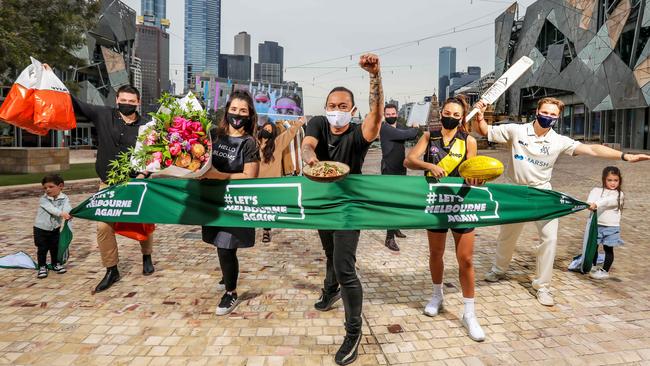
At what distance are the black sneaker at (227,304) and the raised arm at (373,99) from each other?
212 cm

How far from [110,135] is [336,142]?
283 centimetres

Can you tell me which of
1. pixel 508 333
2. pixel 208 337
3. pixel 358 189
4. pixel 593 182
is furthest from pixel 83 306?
pixel 593 182

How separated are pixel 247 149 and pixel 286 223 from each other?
84cm

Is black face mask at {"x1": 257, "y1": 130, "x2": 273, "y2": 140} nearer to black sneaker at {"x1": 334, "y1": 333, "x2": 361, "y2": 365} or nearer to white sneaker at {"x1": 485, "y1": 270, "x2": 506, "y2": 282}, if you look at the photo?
white sneaker at {"x1": 485, "y1": 270, "x2": 506, "y2": 282}

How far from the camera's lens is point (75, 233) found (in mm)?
7336

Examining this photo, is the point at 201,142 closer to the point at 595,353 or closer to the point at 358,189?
the point at 358,189

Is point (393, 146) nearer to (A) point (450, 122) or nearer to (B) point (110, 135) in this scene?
(A) point (450, 122)

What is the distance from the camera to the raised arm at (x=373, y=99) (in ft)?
9.14

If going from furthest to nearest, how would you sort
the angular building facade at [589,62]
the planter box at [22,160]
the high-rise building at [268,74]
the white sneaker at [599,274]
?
the high-rise building at [268,74] < the angular building facade at [589,62] < the planter box at [22,160] < the white sneaker at [599,274]

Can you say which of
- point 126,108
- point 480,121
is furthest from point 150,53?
point 480,121

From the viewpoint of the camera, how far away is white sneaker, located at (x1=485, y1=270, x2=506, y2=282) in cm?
496

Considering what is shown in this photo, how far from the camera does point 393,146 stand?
22.1ft

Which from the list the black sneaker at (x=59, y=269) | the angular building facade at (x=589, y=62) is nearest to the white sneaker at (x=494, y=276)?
the black sneaker at (x=59, y=269)

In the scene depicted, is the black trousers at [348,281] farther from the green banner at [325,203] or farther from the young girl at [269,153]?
the young girl at [269,153]
